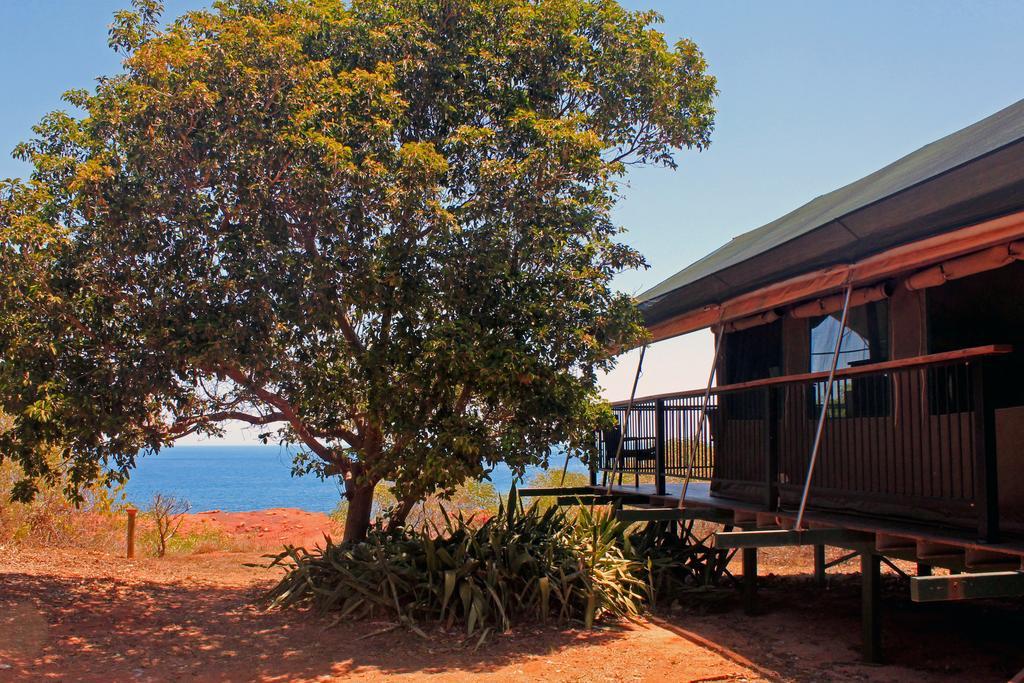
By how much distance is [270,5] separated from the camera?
31.4ft

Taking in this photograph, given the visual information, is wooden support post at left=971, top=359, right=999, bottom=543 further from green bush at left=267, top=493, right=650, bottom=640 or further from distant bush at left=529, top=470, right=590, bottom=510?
distant bush at left=529, top=470, right=590, bottom=510

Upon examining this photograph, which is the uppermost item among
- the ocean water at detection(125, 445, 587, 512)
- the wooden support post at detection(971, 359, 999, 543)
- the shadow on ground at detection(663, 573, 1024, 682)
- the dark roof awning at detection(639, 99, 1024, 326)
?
the dark roof awning at detection(639, 99, 1024, 326)

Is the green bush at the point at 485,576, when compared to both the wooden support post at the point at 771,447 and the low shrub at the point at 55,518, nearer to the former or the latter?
the wooden support post at the point at 771,447

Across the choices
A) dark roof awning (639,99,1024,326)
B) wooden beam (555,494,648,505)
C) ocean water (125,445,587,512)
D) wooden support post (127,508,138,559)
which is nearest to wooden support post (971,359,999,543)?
dark roof awning (639,99,1024,326)

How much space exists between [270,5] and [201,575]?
25.8 feet

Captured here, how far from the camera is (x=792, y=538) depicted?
6.77 m

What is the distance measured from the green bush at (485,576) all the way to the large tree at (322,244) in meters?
1.00

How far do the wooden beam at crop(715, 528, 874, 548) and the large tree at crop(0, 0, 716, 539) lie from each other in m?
2.54

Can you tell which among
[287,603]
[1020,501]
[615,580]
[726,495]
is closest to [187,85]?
[287,603]

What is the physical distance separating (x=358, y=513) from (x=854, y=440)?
6.17 metres

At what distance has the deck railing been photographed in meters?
5.92

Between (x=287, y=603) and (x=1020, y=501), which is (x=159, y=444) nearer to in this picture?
(x=287, y=603)

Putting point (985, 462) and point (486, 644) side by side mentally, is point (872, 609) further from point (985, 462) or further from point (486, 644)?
point (486, 644)

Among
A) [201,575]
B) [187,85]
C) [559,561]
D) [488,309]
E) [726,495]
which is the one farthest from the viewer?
[201,575]
